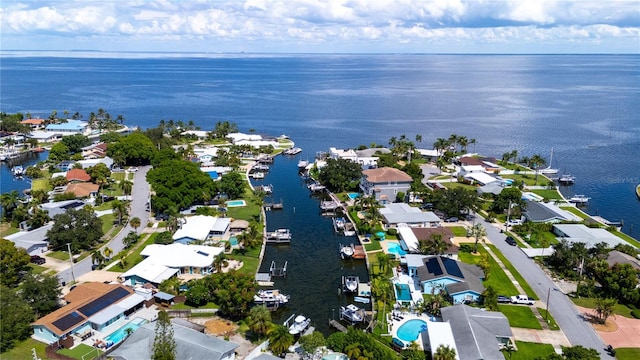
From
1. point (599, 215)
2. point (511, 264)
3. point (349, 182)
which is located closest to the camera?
point (511, 264)

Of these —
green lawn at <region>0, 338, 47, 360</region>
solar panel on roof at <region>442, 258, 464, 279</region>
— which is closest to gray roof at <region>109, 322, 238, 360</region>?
green lawn at <region>0, 338, 47, 360</region>

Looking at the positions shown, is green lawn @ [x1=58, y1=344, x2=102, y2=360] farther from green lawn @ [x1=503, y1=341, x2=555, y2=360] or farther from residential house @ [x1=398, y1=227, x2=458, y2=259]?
residential house @ [x1=398, y1=227, x2=458, y2=259]

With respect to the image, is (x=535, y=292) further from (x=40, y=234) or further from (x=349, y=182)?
(x=40, y=234)

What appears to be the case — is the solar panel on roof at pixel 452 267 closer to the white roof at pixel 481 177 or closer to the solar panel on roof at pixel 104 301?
the solar panel on roof at pixel 104 301

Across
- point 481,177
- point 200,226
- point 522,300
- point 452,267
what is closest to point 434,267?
point 452,267

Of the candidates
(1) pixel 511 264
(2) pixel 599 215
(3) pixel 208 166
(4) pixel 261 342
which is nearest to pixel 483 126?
(2) pixel 599 215

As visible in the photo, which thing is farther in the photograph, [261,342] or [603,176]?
[603,176]
